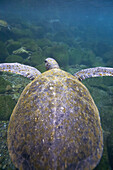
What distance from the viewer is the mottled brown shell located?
112cm

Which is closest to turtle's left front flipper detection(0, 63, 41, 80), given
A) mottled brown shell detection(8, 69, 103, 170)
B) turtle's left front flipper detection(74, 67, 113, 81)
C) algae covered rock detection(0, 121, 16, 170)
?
turtle's left front flipper detection(74, 67, 113, 81)

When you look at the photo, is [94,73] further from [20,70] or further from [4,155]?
[4,155]

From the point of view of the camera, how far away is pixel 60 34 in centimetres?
1678

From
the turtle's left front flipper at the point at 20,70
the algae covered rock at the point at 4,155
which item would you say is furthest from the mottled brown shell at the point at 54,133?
the turtle's left front flipper at the point at 20,70

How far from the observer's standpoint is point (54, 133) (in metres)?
1.15

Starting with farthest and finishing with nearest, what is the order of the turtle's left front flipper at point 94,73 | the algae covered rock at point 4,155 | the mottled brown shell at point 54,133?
the turtle's left front flipper at point 94,73, the algae covered rock at point 4,155, the mottled brown shell at point 54,133

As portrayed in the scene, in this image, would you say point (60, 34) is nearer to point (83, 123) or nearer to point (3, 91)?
→ point (3, 91)

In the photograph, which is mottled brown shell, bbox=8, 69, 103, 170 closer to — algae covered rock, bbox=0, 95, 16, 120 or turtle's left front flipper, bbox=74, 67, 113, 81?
turtle's left front flipper, bbox=74, 67, 113, 81

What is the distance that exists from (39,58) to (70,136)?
20.3 feet

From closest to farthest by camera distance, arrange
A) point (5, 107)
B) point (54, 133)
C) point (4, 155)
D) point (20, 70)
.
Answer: point (54, 133) < point (4, 155) < point (20, 70) < point (5, 107)

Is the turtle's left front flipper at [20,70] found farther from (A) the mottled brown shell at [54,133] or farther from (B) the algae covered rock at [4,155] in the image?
(B) the algae covered rock at [4,155]

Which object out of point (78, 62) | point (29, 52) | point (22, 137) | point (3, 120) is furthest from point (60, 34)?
point (22, 137)

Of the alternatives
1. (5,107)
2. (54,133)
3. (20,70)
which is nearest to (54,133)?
(54,133)

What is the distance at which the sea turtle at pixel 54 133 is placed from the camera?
112 centimetres
